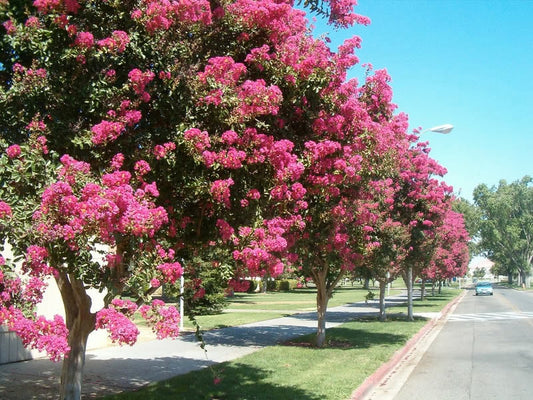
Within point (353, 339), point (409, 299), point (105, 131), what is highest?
point (105, 131)

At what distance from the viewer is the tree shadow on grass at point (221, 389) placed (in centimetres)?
824

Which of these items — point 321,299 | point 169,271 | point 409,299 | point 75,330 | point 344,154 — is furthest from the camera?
point 409,299

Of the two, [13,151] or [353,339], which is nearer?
[13,151]

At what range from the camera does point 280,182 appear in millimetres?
5605

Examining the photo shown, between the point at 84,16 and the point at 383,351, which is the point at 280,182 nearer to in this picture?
the point at 84,16

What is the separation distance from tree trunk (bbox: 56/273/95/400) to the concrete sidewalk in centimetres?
261

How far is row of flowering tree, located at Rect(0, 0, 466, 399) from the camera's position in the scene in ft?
13.6

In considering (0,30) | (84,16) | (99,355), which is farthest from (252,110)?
(99,355)

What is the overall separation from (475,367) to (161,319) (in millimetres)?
9249

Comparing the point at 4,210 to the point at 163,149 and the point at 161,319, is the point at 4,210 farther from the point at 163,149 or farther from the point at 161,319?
the point at 161,319

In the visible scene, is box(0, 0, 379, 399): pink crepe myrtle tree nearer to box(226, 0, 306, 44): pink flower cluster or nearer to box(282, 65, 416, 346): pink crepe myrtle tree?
box(226, 0, 306, 44): pink flower cluster

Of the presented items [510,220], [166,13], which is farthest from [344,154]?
[510,220]

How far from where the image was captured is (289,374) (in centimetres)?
1020

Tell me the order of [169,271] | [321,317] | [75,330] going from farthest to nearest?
[321,317], [75,330], [169,271]
